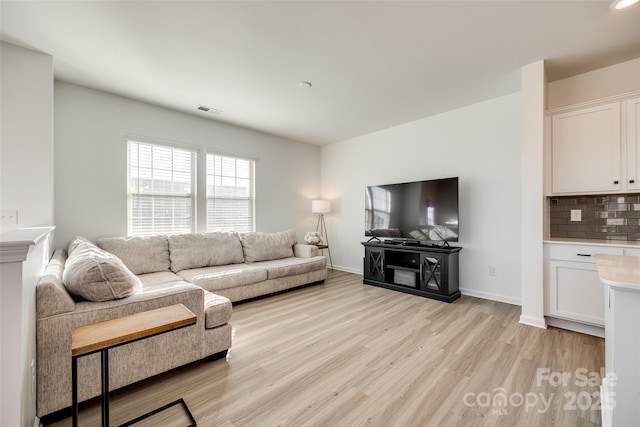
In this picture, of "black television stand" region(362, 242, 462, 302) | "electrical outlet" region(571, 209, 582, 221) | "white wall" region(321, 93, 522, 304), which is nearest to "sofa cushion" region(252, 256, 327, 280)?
"black television stand" region(362, 242, 462, 302)

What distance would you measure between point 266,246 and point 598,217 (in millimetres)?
4075

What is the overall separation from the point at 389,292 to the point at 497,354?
175 centimetres

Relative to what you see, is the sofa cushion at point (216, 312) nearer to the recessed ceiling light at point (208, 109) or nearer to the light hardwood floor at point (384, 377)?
the light hardwood floor at point (384, 377)

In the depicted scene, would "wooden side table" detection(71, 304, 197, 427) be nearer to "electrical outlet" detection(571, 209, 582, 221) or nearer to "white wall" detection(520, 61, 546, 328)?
"white wall" detection(520, 61, 546, 328)

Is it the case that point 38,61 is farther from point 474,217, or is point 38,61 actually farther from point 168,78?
point 474,217

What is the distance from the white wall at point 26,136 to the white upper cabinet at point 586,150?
506 cm

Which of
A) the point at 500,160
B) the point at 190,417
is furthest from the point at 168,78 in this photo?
the point at 500,160

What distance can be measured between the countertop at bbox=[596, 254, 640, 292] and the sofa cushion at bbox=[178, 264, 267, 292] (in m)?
3.10

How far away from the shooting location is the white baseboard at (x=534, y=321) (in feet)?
8.54

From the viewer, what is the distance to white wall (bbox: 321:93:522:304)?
3311 millimetres

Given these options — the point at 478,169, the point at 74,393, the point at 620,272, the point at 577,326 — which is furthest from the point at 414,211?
the point at 74,393

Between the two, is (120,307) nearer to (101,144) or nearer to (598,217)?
(101,144)

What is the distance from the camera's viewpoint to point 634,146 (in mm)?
2389

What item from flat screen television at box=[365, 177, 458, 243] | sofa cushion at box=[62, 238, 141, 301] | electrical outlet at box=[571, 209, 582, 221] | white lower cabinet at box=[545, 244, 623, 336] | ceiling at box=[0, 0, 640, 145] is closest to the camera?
sofa cushion at box=[62, 238, 141, 301]
